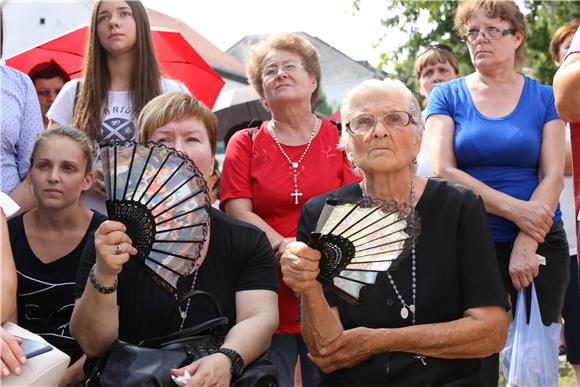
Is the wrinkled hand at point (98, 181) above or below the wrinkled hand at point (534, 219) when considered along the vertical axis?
above

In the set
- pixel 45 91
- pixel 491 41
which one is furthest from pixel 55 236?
pixel 45 91

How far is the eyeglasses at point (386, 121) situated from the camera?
9.86 feet

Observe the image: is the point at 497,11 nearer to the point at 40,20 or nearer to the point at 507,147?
the point at 507,147

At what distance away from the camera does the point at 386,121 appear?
9.87ft

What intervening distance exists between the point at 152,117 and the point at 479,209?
1.34 m

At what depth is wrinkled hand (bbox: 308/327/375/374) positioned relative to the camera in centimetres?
280

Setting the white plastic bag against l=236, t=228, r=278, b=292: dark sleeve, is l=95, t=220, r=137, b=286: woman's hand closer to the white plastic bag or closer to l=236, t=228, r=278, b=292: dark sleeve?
l=236, t=228, r=278, b=292: dark sleeve

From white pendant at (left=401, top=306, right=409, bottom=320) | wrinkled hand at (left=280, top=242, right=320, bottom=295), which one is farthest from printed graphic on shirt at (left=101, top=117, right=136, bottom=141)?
white pendant at (left=401, top=306, right=409, bottom=320)

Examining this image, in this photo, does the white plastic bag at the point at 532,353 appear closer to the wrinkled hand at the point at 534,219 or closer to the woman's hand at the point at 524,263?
the woman's hand at the point at 524,263

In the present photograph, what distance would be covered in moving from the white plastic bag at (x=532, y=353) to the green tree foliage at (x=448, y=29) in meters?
9.58

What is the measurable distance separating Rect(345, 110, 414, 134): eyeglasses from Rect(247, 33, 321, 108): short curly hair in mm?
1253

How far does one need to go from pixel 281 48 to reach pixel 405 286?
68.7 inches

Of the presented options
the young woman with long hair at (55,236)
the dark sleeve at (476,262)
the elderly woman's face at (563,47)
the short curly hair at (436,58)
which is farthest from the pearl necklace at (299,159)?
the elderly woman's face at (563,47)

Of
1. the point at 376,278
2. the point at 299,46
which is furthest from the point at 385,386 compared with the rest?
the point at 299,46
